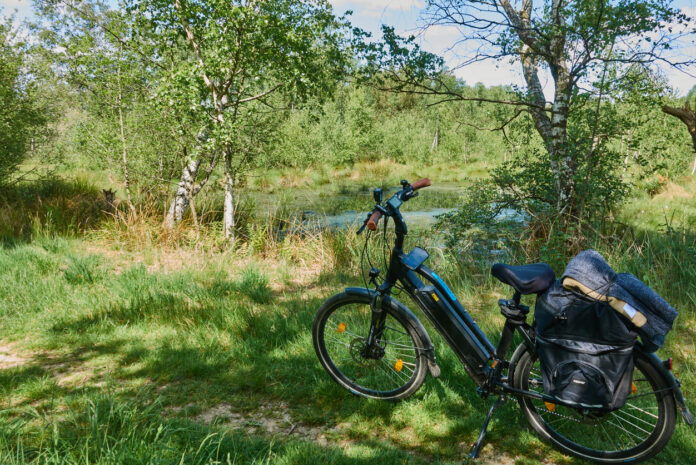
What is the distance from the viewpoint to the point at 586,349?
6.53ft

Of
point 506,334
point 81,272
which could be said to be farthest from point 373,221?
point 81,272

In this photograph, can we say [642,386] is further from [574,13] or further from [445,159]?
[445,159]

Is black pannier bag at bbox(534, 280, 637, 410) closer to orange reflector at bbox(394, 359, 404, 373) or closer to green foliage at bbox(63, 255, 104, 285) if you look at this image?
orange reflector at bbox(394, 359, 404, 373)

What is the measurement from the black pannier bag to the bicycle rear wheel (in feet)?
0.48

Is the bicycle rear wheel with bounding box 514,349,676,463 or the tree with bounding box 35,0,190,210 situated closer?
the bicycle rear wheel with bounding box 514,349,676,463

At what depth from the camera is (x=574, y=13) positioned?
512cm

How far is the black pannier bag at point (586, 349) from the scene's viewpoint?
6.38 ft

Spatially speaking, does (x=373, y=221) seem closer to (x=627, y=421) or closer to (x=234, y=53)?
(x=627, y=421)

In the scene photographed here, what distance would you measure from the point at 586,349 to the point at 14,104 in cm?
1068

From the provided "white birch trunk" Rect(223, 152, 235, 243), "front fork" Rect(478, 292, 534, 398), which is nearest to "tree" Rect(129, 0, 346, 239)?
"white birch trunk" Rect(223, 152, 235, 243)

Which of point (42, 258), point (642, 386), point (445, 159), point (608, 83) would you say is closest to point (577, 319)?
point (642, 386)

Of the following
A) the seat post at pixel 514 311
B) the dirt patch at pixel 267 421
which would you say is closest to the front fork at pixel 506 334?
the seat post at pixel 514 311

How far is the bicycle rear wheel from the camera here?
2.05 meters

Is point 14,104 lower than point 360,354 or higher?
higher
